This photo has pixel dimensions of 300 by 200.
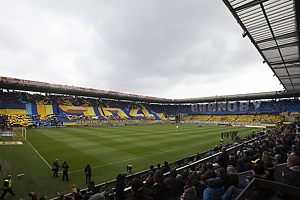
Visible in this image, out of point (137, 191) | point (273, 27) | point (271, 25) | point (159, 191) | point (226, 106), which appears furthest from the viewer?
point (226, 106)

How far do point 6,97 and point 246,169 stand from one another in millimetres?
57219

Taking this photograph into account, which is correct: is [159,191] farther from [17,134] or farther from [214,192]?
[17,134]

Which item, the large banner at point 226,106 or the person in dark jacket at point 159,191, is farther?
the large banner at point 226,106

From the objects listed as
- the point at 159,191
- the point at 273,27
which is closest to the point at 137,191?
the point at 159,191

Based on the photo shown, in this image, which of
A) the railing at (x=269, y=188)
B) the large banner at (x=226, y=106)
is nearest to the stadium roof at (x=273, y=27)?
the railing at (x=269, y=188)

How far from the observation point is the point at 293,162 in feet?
10.1

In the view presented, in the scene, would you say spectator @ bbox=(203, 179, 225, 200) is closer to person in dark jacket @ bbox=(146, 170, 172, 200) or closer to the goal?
person in dark jacket @ bbox=(146, 170, 172, 200)

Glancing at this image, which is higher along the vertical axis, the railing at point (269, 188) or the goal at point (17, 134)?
the railing at point (269, 188)

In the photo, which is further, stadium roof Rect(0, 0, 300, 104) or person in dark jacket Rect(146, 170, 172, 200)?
stadium roof Rect(0, 0, 300, 104)

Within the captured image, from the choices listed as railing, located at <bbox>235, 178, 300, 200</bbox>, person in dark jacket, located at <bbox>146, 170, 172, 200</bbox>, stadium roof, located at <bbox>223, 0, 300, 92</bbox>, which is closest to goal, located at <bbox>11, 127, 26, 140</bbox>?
person in dark jacket, located at <bbox>146, 170, 172, 200</bbox>

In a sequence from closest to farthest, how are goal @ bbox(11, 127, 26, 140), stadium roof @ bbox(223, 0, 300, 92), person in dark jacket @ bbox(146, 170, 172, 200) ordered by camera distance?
person in dark jacket @ bbox(146, 170, 172, 200) → stadium roof @ bbox(223, 0, 300, 92) → goal @ bbox(11, 127, 26, 140)

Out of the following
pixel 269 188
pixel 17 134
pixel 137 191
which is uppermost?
pixel 269 188

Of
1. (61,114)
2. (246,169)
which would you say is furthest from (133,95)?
(246,169)

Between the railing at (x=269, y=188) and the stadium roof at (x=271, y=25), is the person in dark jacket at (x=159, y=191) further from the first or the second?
the stadium roof at (x=271, y=25)
